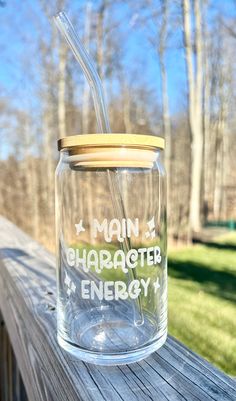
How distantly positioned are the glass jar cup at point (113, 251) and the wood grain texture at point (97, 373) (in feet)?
0.07

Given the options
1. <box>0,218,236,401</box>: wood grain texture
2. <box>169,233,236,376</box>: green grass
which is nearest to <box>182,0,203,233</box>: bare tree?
<box>169,233,236,376</box>: green grass

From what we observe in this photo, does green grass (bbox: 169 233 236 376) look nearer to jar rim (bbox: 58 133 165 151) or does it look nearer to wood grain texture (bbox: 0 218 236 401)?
wood grain texture (bbox: 0 218 236 401)

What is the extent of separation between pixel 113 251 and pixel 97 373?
0.47 ft

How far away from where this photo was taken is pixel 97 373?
437 millimetres

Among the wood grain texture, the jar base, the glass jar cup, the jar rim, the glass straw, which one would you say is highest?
the glass straw

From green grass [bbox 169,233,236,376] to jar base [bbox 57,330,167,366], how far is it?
1668 millimetres

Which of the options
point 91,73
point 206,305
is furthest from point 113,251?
point 206,305

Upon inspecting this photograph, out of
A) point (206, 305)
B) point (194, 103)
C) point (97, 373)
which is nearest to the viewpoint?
point (97, 373)

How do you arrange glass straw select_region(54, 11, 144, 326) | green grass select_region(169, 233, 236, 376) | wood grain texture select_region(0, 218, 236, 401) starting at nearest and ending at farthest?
1. wood grain texture select_region(0, 218, 236, 401)
2. glass straw select_region(54, 11, 144, 326)
3. green grass select_region(169, 233, 236, 376)

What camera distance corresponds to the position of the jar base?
459 millimetres

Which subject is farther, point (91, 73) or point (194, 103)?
point (194, 103)

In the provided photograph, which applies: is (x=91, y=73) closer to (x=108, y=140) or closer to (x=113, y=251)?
(x=108, y=140)

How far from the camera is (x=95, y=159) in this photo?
1.51ft

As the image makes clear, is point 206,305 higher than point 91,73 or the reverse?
the reverse
